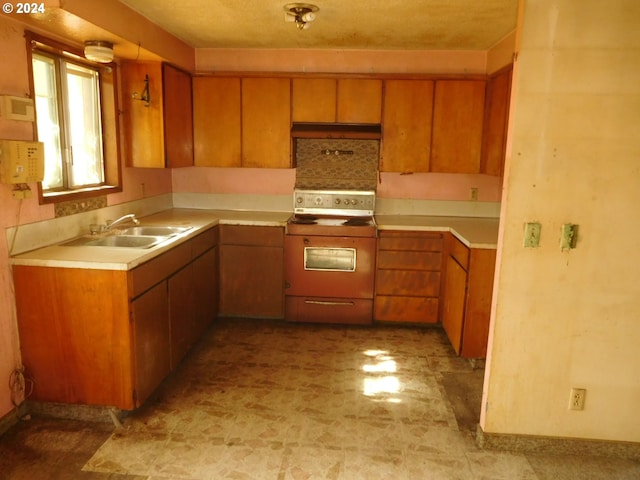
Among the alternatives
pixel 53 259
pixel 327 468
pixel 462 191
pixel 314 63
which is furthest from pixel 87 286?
pixel 462 191

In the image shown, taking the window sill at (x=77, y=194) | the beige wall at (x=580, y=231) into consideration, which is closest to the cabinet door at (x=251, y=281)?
the window sill at (x=77, y=194)

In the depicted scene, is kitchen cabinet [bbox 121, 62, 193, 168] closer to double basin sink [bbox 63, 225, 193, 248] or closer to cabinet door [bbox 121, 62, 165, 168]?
cabinet door [bbox 121, 62, 165, 168]

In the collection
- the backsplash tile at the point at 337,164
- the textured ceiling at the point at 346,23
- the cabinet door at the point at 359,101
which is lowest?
the backsplash tile at the point at 337,164

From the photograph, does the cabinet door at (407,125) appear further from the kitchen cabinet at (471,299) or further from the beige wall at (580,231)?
the beige wall at (580,231)

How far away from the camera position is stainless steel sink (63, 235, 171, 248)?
2.94 m

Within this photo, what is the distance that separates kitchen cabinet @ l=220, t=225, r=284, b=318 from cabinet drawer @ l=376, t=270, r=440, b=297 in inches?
34.6

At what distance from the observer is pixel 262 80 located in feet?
13.6

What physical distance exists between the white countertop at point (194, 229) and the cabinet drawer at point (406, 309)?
2.03ft

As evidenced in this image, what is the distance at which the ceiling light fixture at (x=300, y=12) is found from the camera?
2.94 meters

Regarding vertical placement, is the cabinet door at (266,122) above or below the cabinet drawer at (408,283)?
above

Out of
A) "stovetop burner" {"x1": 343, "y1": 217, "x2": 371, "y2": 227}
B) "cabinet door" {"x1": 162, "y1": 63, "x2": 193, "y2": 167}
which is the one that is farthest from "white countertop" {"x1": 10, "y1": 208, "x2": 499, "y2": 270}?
"cabinet door" {"x1": 162, "y1": 63, "x2": 193, "y2": 167}

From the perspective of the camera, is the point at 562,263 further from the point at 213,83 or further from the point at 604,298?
the point at 213,83

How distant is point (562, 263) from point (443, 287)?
69.4 inches

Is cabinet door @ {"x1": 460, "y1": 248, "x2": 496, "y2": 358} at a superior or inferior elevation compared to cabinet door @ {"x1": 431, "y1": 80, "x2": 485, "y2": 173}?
inferior
